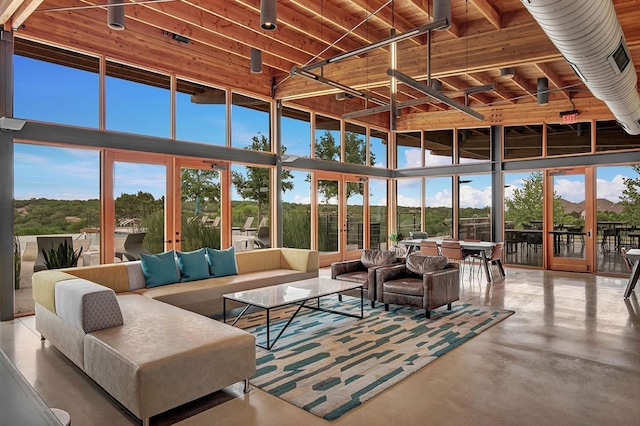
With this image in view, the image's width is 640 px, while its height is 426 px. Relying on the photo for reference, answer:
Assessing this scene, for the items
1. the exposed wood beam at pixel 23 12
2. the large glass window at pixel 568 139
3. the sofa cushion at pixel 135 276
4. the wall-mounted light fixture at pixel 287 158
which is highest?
the exposed wood beam at pixel 23 12

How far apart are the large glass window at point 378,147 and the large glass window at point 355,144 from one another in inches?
11.0

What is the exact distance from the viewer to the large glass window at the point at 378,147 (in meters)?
11.8

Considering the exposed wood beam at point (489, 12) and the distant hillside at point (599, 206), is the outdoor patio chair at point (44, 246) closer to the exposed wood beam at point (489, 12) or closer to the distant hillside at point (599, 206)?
the exposed wood beam at point (489, 12)

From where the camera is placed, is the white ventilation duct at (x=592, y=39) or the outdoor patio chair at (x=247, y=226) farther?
the outdoor patio chair at (x=247, y=226)

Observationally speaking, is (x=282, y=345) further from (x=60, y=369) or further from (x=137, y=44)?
(x=137, y=44)

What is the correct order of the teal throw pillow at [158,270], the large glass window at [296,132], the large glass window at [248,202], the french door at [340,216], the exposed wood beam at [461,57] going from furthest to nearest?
1. the french door at [340,216]
2. the large glass window at [296,132]
3. the large glass window at [248,202]
4. the exposed wood beam at [461,57]
5. the teal throw pillow at [158,270]

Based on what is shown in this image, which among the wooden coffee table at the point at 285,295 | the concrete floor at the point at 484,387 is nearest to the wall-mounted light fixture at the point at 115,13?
the wooden coffee table at the point at 285,295

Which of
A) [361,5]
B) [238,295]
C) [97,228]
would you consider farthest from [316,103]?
[238,295]

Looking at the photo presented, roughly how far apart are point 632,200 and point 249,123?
326 inches

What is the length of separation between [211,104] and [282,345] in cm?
523

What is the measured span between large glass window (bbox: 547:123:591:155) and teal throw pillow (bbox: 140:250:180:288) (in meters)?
8.98

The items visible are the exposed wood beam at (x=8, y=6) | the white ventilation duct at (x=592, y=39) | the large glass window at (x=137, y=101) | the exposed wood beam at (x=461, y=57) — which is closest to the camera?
the white ventilation duct at (x=592, y=39)

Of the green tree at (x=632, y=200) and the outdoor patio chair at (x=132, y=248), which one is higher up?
the green tree at (x=632, y=200)

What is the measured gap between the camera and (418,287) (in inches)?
215
